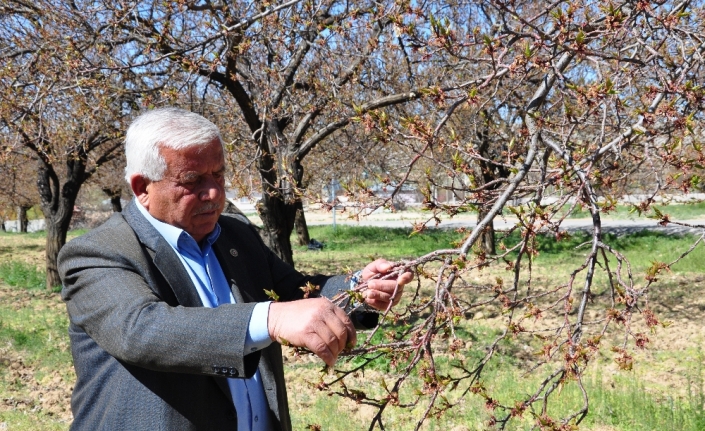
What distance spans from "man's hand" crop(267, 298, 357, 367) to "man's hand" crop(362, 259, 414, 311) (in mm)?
433

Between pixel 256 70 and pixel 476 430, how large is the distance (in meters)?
5.00

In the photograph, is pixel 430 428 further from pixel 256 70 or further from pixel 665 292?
pixel 665 292

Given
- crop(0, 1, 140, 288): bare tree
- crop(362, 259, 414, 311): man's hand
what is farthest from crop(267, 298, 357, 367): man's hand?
crop(0, 1, 140, 288): bare tree

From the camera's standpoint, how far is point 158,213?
196cm

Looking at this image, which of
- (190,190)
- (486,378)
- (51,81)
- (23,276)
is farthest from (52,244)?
(190,190)

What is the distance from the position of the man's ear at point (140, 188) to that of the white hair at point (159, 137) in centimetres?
2

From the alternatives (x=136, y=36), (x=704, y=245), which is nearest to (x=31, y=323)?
(x=136, y=36)

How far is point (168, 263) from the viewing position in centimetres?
190

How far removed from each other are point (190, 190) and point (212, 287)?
0.34m

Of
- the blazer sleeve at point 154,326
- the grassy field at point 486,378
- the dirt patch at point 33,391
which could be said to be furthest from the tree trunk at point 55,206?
the blazer sleeve at point 154,326

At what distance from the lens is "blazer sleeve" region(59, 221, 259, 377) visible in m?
1.52

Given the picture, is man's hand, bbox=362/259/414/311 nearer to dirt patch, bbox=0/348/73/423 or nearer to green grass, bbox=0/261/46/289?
dirt patch, bbox=0/348/73/423

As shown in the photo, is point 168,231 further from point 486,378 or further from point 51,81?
point 51,81

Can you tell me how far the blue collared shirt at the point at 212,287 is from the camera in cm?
198
